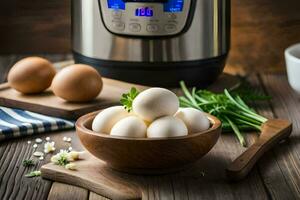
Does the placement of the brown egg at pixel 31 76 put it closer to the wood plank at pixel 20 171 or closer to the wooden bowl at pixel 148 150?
the wood plank at pixel 20 171

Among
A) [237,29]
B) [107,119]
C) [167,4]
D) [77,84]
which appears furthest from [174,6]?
[107,119]

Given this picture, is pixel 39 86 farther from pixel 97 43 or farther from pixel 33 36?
pixel 33 36

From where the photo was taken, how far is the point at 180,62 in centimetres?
137

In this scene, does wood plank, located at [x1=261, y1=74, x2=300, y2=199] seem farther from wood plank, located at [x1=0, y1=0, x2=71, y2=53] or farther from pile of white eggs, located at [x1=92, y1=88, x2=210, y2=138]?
wood plank, located at [x1=0, y1=0, x2=71, y2=53]

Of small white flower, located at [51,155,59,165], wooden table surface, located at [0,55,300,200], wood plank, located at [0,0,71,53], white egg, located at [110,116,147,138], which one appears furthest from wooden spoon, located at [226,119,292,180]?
wood plank, located at [0,0,71,53]

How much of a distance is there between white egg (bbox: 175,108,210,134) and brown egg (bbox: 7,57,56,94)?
0.41 meters

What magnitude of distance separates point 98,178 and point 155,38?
0.50 m

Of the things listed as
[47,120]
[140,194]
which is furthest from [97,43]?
[140,194]

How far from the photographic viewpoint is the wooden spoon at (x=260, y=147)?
92 cm

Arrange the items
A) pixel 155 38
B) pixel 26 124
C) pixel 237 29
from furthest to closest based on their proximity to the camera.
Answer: pixel 237 29 < pixel 155 38 < pixel 26 124

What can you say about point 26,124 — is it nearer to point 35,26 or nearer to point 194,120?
point 194,120

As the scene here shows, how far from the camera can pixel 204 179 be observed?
933 mm

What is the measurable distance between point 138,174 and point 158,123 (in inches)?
3.1

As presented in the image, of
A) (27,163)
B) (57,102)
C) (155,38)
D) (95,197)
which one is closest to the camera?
(95,197)
